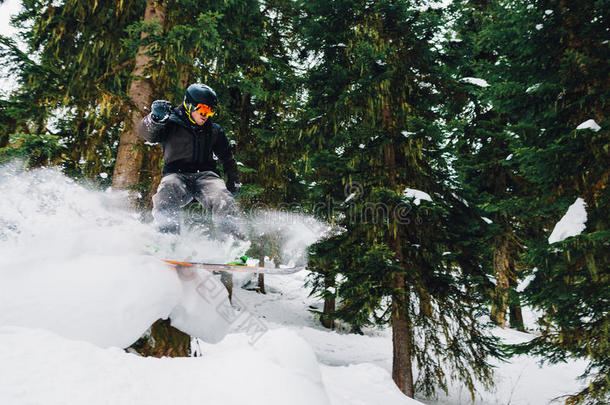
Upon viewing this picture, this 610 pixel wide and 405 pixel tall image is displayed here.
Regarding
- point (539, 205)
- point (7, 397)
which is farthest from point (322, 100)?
point (7, 397)

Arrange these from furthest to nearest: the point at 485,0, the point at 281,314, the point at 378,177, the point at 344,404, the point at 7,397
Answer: the point at 281,314 < the point at 485,0 < the point at 378,177 < the point at 344,404 < the point at 7,397

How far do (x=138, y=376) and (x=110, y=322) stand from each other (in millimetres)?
704

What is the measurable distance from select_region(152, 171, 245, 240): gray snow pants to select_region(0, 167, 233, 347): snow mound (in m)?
0.34

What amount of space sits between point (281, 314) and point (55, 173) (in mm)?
10651

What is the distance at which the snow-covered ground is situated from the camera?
1919 mm

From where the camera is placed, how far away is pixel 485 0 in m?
11.1

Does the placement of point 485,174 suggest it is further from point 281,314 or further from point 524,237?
A: point 281,314

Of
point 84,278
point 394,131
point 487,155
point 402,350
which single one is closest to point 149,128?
point 84,278

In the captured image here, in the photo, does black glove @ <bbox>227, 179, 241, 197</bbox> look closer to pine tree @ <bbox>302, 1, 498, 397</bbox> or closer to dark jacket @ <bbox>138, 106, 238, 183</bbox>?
dark jacket @ <bbox>138, 106, 238, 183</bbox>

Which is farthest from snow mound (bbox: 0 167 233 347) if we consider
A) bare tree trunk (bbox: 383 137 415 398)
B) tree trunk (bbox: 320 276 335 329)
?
bare tree trunk (bbox: 383 137 415 398)

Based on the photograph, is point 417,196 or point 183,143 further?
point 417,196

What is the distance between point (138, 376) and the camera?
6.81 ft

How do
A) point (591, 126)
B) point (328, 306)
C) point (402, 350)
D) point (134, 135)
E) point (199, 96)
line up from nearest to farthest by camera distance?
point (199, 96)
point (591, 126)
point (134, 135)
point (402, 350)
point (328, 306)

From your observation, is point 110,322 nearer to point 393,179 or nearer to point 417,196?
point 417,196
